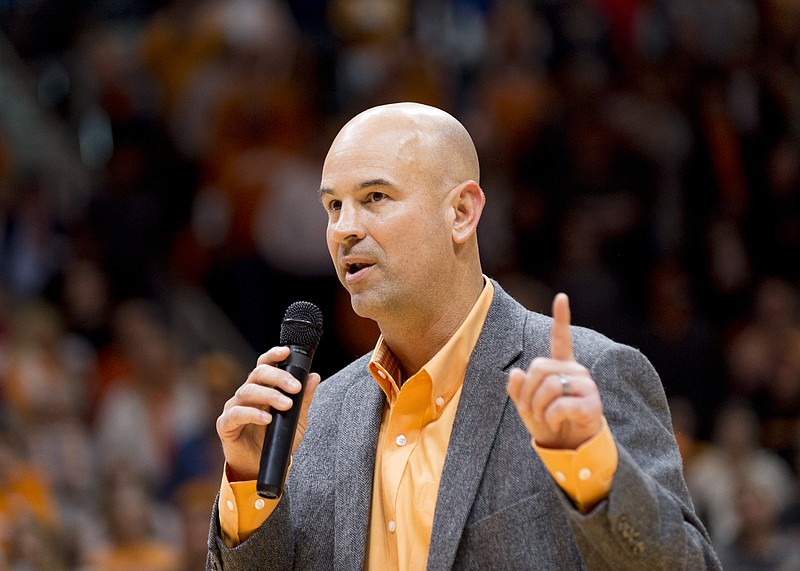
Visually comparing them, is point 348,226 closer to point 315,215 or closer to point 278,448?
point 278,448

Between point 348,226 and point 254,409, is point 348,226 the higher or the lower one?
the higher one

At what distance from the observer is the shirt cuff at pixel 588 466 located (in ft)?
6.97

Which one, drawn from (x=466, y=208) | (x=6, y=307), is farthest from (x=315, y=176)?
(x=466, y=208)

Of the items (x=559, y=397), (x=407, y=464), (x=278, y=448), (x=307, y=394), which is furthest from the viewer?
(x=407, y=464)

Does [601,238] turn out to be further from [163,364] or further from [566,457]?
[566,457]

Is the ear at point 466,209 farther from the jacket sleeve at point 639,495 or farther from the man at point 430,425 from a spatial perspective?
the jacket sleeve at point 639,495

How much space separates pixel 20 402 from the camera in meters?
6.64

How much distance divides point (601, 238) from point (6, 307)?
3416mm

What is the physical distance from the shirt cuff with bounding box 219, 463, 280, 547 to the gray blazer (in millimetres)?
23

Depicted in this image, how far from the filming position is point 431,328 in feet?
8.72

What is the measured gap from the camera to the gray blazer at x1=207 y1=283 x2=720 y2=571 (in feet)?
7.17

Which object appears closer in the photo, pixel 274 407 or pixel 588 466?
pixel 588 466

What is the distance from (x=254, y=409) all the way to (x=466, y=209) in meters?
0.64

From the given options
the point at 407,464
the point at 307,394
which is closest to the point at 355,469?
the point at 407,464
